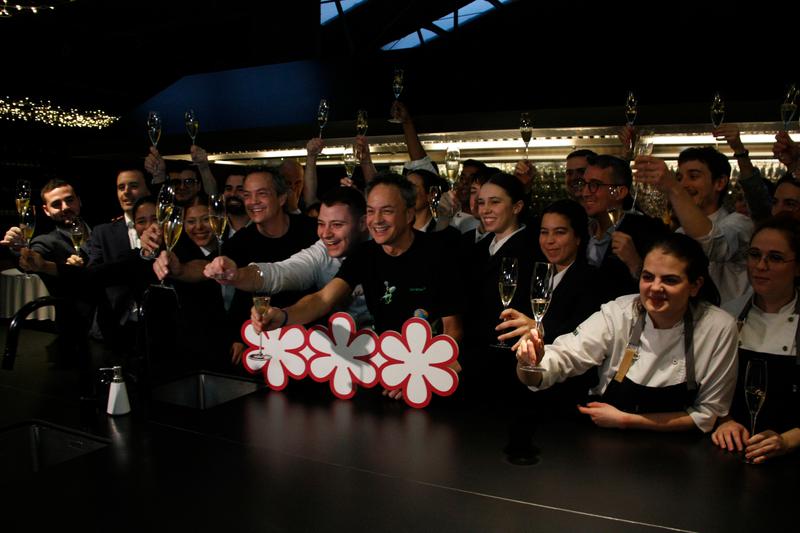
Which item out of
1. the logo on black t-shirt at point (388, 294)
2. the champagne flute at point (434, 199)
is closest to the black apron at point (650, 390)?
the logo on black t-shirt at point (388, 294)

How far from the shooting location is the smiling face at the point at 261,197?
3012 millimetres

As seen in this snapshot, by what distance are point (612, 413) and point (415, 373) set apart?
62 centimetres

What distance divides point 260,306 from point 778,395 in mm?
1638

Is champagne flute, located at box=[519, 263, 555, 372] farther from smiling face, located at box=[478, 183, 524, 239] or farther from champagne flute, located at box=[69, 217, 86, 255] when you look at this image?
champagne flute, located at box=[69, 217, 86, 255]

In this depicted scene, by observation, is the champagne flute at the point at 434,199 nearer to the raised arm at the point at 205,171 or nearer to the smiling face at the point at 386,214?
the smiling face at the point at 386,214

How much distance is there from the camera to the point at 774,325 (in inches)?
80.7

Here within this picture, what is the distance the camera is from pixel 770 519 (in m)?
1.37

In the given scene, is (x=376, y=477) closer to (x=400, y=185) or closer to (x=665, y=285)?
(x=665, y=285)

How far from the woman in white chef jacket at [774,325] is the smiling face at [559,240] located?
67 cm

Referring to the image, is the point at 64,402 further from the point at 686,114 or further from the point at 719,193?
the point at 686,114

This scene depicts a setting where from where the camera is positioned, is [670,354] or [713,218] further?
[713,218]

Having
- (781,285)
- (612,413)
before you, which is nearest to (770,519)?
(612,413)

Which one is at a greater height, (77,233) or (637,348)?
(77,233)

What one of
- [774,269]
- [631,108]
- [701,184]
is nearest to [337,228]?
[774,269]
